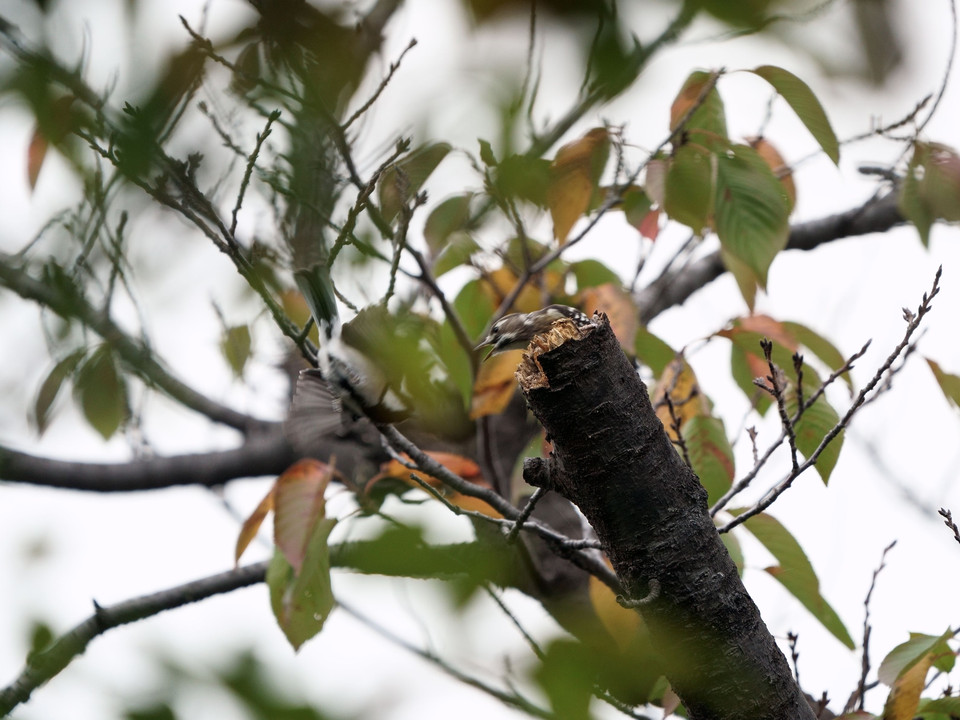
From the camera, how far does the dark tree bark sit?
90cm

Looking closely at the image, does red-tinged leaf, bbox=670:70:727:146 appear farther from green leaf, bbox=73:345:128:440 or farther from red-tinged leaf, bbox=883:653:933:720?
green leaf, bbox=73:345:128:440

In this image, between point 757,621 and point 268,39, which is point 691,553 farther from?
point 268,39

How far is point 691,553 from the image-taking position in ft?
3.10

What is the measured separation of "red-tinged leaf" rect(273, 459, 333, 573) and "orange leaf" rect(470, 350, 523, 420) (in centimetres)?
35

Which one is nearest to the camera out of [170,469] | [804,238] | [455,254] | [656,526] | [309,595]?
[656,526]

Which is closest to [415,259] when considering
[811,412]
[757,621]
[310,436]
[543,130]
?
[310,436]

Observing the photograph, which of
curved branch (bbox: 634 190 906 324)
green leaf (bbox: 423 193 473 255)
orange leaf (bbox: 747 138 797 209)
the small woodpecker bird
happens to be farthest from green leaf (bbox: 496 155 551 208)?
curved branch (bbox: 634 190 906 324)

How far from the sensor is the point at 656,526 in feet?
3.08

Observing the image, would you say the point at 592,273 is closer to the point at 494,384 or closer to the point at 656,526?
the point at 494,384

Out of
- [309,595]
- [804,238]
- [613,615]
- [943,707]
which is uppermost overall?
[804,238]

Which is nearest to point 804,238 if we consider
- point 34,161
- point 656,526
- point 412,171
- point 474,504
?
point 474,504

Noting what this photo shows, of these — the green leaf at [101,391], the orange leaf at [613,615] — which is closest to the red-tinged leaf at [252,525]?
the orange leaf at [613,615]

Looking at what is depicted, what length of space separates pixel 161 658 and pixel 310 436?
0.98 metres

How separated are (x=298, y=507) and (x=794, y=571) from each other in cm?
86
